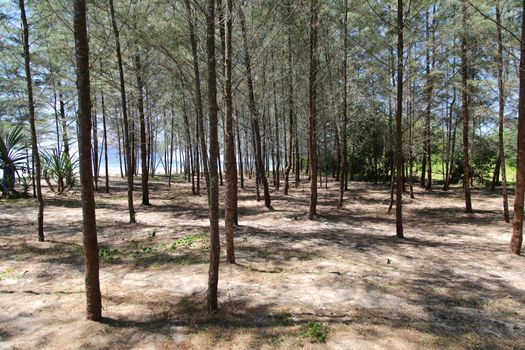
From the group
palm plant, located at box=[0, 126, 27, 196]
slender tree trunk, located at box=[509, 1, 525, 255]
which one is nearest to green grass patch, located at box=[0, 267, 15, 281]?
palm plant, located at box=[0, 126, 27, 196]

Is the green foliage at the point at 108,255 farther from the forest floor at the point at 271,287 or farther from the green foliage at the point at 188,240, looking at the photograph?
the green foliage at the point at 188,240

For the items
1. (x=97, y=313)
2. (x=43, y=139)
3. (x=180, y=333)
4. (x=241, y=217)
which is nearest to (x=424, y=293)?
(x=180, y=333)

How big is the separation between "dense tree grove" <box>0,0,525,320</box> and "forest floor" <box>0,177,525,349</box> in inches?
19.1

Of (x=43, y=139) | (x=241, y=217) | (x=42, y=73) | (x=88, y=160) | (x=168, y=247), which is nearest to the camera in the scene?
(x=88, y=160)

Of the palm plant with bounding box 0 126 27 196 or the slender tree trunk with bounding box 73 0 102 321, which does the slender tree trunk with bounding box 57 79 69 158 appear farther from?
the slender tree trunk with bounding box 73 0 102 321

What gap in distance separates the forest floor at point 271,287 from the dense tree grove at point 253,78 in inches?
19.1

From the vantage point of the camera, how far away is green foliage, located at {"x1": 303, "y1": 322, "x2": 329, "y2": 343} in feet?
9.95

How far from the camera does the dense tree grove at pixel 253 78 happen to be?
4617 millimetres

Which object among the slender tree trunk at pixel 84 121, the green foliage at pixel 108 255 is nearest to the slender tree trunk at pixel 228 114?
the slender tree trunk at pixel 84 121

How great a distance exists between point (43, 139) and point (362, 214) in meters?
15.9

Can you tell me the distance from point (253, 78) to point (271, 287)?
7.20 meters

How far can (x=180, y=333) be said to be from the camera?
3201mm

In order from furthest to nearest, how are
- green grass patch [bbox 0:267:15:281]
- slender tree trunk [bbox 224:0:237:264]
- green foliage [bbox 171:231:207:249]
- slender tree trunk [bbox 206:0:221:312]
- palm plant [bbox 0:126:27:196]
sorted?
1. palm plant [bbox 0:126:27:196]
2. green foliage [bbox 171:231:207:249]
3. green grass patch [bbox 0:267:15:281]
4. slender tree trunk [bbox 224:0:237:264]
5. slender tree trunk [bbox 206:0:221:312]

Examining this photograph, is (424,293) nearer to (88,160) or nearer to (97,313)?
(97,313)
